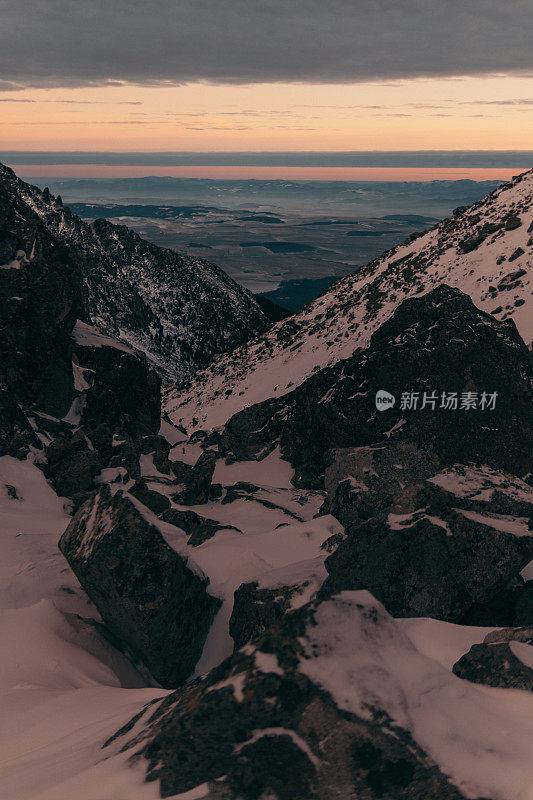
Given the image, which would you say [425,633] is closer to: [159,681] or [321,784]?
[321,784]

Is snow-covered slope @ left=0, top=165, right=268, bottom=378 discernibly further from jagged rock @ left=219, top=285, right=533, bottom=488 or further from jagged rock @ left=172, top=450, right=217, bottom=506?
jagged rock @ left=172, top=450, right=217, bottom=506

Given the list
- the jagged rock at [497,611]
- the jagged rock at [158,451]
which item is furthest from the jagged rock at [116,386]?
the jagged rock at [497,611]

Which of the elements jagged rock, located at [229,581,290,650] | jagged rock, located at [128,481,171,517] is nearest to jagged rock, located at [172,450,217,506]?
jagged rock, located at [128,481,171,517]

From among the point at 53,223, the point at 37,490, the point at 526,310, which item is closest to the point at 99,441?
the point at 37,490

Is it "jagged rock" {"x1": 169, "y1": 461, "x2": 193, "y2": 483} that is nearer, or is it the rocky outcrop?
the rocky outcrop

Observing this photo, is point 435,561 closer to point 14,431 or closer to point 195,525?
point 195,525
